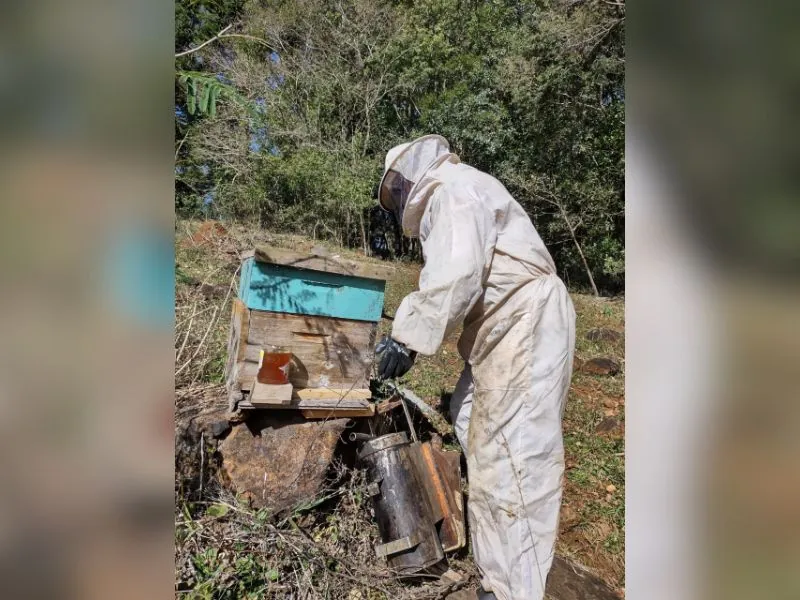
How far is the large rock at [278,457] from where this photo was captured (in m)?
2.68

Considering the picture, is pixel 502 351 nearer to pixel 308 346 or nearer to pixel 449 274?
pixel 449 274

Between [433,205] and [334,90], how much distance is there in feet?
34.9

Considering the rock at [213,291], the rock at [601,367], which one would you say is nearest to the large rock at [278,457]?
the rock at [213,291]

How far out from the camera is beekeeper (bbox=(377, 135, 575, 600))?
2.03 m

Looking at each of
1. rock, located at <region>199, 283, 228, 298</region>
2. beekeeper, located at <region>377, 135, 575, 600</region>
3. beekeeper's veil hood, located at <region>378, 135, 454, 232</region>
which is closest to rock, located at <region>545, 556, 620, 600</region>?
beekeeper, located at <region>377, 135, 575, 600</region>

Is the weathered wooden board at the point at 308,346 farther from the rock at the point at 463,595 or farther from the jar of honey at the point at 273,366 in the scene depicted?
the rock at the point at 463,595

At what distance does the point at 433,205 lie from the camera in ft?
7.61

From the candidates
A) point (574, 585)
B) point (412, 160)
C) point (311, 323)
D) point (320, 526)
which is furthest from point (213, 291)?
point (574, 585)

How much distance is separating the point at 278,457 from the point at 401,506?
773 millimetres

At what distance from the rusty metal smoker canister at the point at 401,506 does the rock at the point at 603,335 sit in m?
4.78

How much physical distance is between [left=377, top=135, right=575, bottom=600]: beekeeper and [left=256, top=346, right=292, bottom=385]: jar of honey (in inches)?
28.3

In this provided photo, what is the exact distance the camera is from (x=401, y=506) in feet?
8.30
